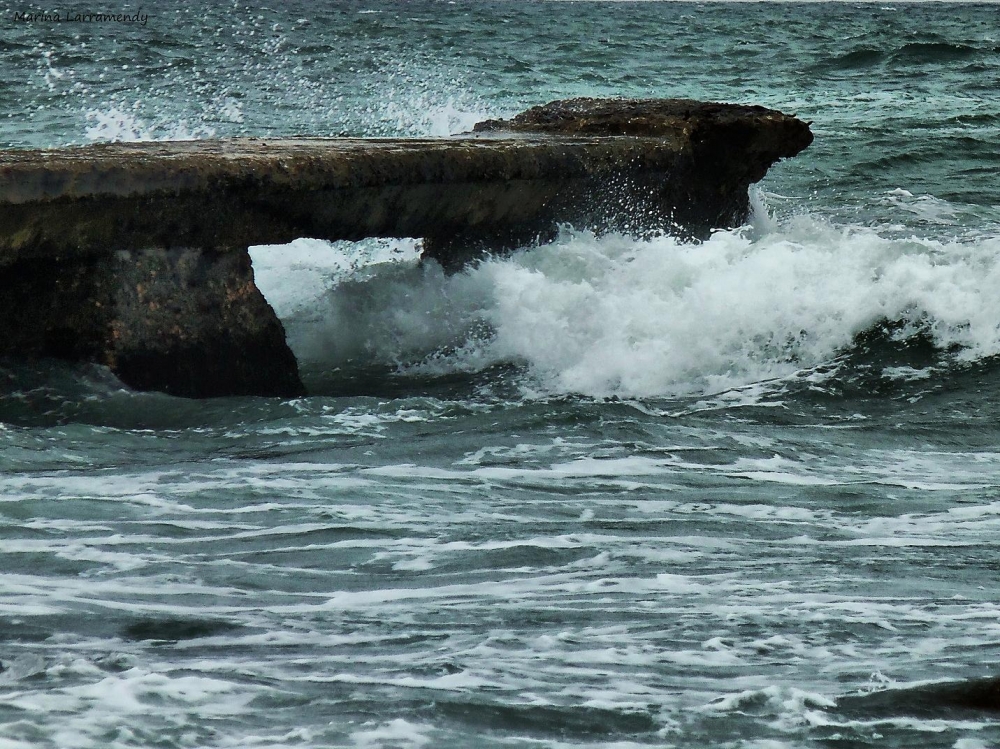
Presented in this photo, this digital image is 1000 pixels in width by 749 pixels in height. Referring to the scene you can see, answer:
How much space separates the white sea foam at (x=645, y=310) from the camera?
5.30 m

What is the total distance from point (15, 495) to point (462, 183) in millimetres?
2288

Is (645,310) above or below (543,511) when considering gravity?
above

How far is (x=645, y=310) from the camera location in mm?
5457

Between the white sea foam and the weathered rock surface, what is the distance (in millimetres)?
226

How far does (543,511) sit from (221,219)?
174cm

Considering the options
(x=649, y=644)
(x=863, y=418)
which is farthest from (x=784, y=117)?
(x=649, y=644)

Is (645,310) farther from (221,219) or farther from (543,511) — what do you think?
(543,511)
